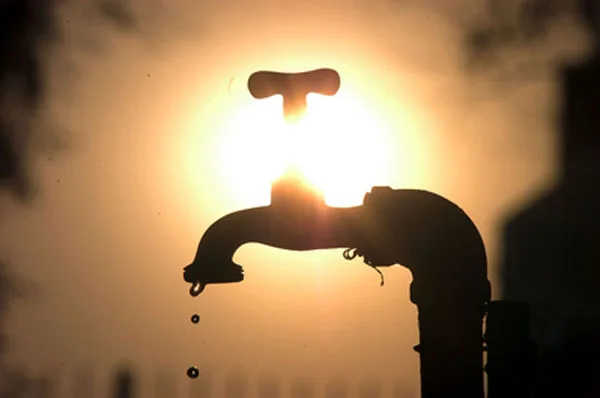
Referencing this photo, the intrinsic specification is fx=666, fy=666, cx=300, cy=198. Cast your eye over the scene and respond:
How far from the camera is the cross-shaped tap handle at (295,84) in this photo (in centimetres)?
75

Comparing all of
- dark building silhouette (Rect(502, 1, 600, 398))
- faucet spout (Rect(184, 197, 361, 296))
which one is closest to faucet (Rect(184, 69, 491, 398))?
faucet spout (Rect(184, 197, 361, 296))

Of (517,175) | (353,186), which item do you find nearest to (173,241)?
(353,186)

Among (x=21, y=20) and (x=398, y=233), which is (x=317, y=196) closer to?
(x=398, y=233)

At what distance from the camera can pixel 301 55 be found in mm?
971


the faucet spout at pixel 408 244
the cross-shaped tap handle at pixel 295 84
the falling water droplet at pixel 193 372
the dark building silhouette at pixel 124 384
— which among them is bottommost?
the dark building silhouette at pixel 124 384

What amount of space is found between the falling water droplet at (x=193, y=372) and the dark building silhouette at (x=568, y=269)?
470 millimetres

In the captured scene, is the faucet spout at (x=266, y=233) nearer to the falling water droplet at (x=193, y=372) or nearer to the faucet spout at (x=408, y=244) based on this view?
the faucet spout at (x=408, y=244)

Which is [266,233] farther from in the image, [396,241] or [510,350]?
[510,350]

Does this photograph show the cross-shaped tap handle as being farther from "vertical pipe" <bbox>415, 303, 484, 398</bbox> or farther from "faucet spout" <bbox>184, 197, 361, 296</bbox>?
"vertical pipe" <bbox>415, 303, 484, 398</bbox>

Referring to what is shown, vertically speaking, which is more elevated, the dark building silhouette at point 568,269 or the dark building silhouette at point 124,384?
the dark building silhouette at point 568,269

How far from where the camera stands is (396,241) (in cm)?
74

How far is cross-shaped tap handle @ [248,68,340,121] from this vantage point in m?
0.75

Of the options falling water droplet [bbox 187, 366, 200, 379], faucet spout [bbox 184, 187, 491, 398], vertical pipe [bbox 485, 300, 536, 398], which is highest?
faucet spout [bbox 184, 187, 491, 398]

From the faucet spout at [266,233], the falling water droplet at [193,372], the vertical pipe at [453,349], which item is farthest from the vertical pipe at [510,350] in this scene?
the falling water droplet at [193,372]
